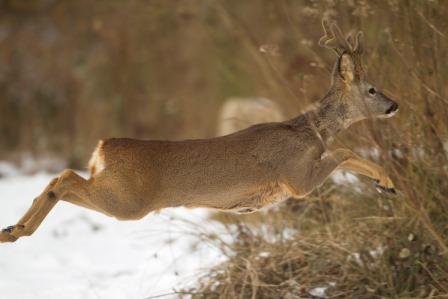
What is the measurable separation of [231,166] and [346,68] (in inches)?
39.8

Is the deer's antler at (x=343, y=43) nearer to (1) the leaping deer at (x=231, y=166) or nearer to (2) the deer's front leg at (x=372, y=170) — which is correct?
(1) the leaping deer at (x=231, y=166)

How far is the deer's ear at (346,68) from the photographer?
488cm

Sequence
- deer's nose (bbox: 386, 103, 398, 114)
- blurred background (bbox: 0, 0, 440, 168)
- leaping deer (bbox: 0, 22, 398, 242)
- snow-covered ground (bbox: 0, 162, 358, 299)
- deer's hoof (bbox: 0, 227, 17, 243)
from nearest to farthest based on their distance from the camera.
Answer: deer's hoof (bbox: 0, 227, 17, 243) → leaping deer (bbox: 0, 22, 398, 242) → deer's nose (bbox: 386, 103, 398, 114) → snow-covered ground (bbox: 0, 162, 358, 299) → blurred background (bbox: 0, 0, 440, 168)

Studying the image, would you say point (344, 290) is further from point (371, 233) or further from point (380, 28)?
point (380, 28)

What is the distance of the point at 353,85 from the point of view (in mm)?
4996

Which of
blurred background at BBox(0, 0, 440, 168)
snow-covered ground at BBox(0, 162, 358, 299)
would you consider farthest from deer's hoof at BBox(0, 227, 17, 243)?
blurred background at BBox(0, 0, 440, 168)

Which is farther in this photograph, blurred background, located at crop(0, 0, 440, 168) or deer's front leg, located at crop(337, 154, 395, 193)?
blurred background, located at crop(0, 0, 440, 168)

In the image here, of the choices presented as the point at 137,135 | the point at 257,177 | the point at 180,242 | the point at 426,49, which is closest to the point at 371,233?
the point at 257,177

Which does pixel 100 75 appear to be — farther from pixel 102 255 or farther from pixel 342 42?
pixel 342 42

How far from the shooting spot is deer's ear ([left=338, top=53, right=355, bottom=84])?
16.0 feet

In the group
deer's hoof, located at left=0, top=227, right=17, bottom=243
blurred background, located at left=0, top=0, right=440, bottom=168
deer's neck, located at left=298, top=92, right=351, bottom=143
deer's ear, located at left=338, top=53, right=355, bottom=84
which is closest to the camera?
deer's hoof, located at left=0, top=227, right=17, bottom=243

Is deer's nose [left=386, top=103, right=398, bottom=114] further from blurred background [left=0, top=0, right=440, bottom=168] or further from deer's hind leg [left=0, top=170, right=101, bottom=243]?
blurred background [left=0, top=0, right=440, bottom=168]

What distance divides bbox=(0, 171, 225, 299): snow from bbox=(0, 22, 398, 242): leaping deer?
2.21ft

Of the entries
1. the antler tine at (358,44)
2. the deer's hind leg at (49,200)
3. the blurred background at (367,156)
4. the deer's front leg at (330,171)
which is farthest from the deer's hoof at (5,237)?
the antler tine at (358,44)
